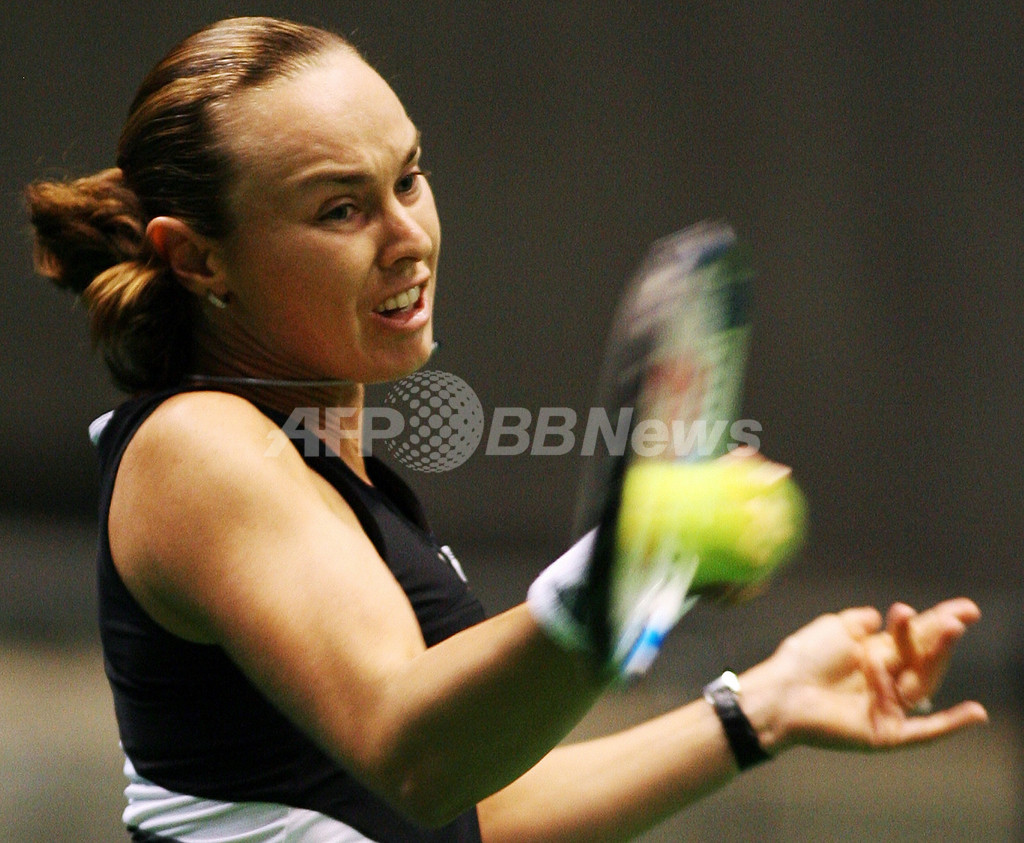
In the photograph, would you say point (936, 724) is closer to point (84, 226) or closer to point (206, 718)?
point (206, 718)

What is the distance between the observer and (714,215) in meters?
3.24

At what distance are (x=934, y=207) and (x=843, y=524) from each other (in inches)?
32.4

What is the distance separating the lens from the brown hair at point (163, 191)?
97 centimetres

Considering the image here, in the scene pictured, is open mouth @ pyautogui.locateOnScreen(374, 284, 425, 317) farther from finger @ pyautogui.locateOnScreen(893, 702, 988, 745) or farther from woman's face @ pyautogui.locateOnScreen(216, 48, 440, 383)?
finger @ pyautogui.locateOnScreen(893, 702, 988, 745)

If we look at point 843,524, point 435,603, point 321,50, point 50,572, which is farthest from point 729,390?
point 50,572

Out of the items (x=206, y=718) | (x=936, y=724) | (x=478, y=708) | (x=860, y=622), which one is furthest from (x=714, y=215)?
(x=478, y=708)

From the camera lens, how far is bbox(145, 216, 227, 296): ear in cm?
99

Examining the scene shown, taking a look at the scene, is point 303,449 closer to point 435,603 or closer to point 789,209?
point 435,603

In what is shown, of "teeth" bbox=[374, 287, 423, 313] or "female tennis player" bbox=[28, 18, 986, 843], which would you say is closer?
"female tennis player" bbox=[28, 18, 986, 843]

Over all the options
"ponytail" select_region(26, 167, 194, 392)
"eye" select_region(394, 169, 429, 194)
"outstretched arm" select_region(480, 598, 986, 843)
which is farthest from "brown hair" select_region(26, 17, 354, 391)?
"outstretched arm" select_region(480, 598, 986, 843)

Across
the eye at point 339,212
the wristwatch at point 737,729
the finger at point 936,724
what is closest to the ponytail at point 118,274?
the eye at point 339,212

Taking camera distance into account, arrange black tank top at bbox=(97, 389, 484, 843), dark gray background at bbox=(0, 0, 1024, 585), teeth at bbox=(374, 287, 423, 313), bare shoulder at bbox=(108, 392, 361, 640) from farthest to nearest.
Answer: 1. dark gray background at bbox=(0, 0, 1024, 585)
2. teeth at bbox=(374, 287, 423, 313)
3. black tank top at bbox=(97, 389, 484, 843)
4. bare shoulder at bbox=(108, 392, 361, 640)

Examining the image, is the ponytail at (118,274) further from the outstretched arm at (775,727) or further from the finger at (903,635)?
the finger at (903,635)

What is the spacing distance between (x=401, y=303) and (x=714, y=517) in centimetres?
39
